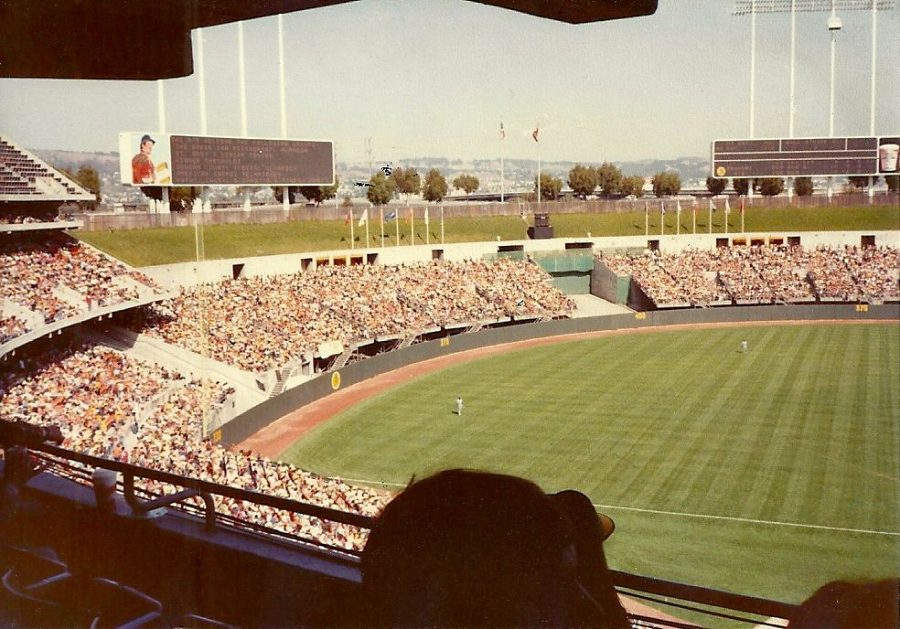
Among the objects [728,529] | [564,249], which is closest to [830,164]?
[564,249]

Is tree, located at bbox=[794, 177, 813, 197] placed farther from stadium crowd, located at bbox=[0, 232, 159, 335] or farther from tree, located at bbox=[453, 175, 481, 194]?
stadium crowd, located at bbox=[0, 232, 159, 335]

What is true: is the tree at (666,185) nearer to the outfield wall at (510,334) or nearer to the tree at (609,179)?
the tree at (609,179)

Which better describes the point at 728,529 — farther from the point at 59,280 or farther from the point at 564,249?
the point at 564,249

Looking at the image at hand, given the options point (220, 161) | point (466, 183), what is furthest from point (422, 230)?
point (466, 183)

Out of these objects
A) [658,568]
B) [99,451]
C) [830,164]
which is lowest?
[658,568]

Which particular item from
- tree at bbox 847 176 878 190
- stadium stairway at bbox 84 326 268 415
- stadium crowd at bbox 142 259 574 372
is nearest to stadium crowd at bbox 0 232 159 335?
stadium stairway at bbox 84 326 268 415

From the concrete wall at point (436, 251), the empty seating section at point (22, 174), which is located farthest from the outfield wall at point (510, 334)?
the empty seating section at point (22, 174)
